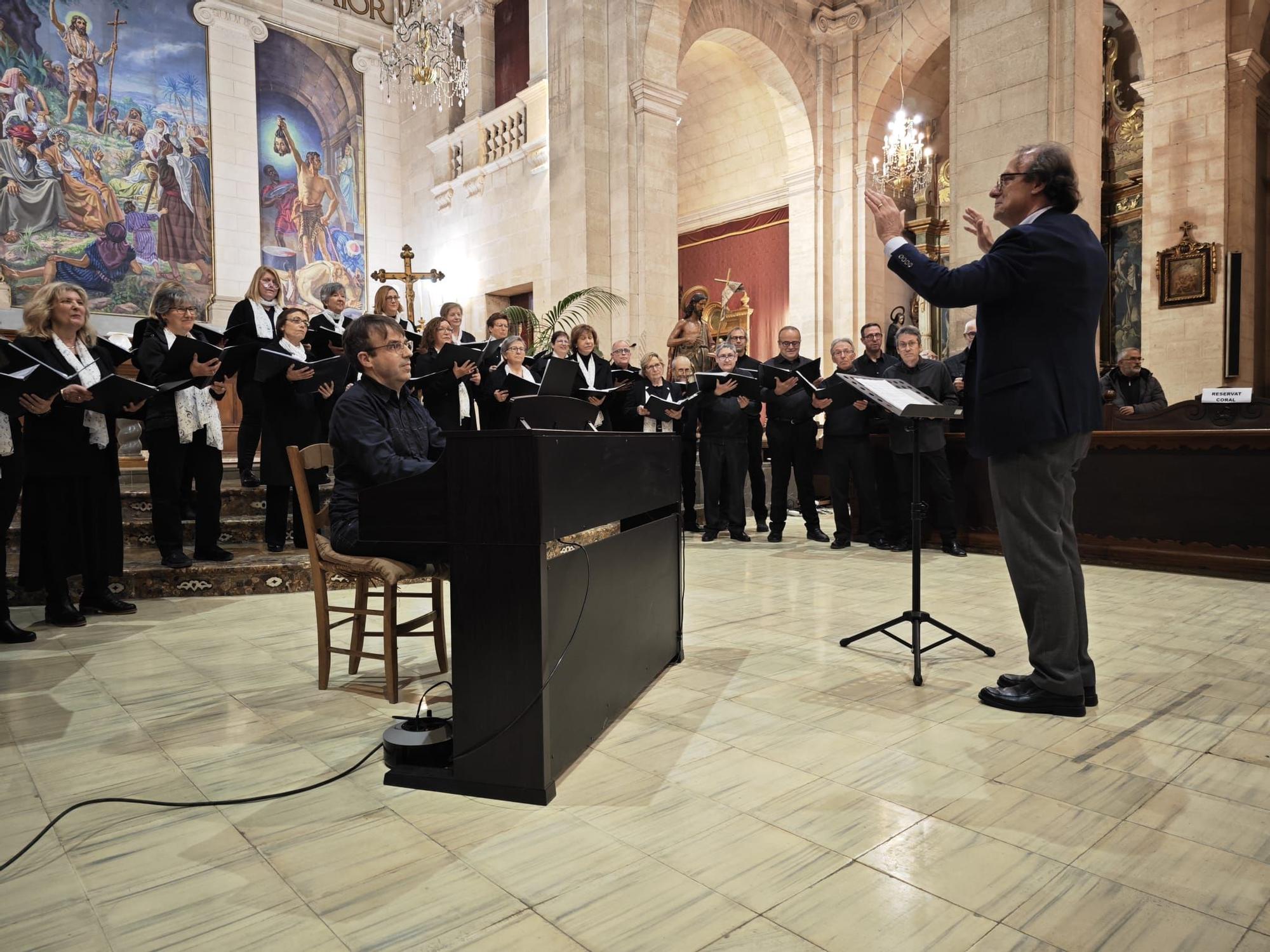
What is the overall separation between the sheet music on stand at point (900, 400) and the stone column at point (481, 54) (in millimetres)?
11948

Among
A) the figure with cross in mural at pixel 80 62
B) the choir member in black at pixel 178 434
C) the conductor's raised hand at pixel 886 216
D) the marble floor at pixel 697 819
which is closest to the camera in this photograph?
the marble floor at pixel 697 819

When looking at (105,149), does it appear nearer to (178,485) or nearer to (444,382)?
(444,382)

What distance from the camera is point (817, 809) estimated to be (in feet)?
6.61

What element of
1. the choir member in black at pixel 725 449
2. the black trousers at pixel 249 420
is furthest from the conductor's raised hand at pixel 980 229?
the black trousers at pixel 249 420

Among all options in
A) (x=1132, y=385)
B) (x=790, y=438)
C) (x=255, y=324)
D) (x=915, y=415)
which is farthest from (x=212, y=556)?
(x=1132, y=385)

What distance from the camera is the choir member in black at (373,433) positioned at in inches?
109

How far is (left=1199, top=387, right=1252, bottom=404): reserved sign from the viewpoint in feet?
17.9

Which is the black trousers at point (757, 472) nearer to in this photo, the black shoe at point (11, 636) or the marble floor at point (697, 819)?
the marble floor at point (697, 819)

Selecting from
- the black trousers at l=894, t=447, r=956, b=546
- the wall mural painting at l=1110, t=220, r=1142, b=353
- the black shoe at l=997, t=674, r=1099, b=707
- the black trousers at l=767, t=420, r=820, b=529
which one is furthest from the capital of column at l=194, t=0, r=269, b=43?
the black shoe at l=997, t=674, r=1099, b=707

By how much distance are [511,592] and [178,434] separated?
369 cm

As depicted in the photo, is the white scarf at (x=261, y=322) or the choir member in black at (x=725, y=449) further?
the choir member in black at (x=725, y=449)

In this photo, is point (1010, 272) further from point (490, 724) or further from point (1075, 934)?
point (490, 724)

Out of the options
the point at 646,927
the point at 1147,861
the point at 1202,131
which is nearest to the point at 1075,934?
the point at 1147,861

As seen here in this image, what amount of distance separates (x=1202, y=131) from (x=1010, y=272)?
33.4 feet
